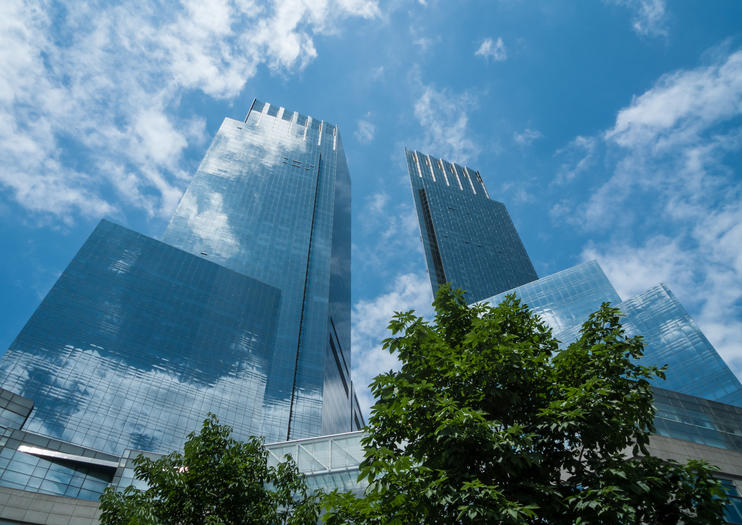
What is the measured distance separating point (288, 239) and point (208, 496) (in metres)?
96.2

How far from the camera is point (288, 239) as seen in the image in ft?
347

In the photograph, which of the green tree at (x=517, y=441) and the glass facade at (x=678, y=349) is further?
the glass facade at (x=678, y=349)

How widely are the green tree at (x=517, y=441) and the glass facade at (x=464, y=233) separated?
91744 mm

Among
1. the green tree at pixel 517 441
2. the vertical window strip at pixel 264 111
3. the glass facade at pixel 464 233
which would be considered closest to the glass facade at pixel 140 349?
the glass facade at pixel 464 233

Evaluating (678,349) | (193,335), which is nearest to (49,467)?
(193,335)

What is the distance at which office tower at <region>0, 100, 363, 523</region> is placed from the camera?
51.9m

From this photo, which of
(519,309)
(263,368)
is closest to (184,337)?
(263,368)

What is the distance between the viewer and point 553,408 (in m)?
8.53

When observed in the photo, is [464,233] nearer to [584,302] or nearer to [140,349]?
[584,302]

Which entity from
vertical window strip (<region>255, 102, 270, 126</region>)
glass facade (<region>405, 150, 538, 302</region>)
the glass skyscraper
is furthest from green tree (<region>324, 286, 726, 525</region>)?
vertical window strip (<region>255, 102, 270, 126</region>)

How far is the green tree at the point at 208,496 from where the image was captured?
36.8 feet

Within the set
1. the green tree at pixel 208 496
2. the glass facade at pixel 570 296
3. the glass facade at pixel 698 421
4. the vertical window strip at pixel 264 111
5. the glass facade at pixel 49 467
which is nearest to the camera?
the green tree at pixel 208 496

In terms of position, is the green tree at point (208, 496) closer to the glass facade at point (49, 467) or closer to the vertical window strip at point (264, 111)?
the glass facade at point (49, 467)

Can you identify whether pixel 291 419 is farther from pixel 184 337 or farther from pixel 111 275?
pixel 111 275
